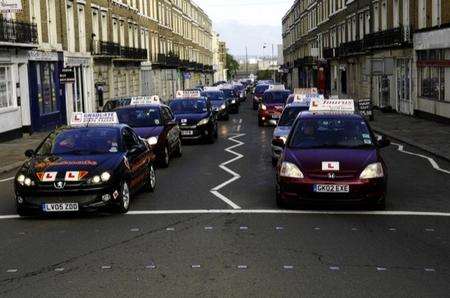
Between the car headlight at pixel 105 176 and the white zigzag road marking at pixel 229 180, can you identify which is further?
the white zigzag road marking at pixel 229 180

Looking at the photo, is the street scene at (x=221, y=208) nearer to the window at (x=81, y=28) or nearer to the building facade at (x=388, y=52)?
the building facade at (x=388, y=52)

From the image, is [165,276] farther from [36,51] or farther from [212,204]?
[36,51]

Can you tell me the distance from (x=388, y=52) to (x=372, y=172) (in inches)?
1178

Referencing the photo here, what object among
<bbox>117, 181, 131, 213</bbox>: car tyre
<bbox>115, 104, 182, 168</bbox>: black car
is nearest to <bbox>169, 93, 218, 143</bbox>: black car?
<bbox>115, 104, 182, 168</bbox>: black car

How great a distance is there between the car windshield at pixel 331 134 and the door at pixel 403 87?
23837mm

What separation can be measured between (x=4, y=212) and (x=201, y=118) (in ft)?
40.6

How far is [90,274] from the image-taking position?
6.80 m

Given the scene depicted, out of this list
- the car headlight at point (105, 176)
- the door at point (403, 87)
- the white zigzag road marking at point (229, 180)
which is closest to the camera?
the car headlight at point (105, 176)

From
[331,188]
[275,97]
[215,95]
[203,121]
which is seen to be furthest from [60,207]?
[215,95]

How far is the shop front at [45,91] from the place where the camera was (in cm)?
2928

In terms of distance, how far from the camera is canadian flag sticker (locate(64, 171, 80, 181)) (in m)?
9.63

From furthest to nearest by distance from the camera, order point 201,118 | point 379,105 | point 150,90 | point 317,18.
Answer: point 317,18 → point 150,90 → point 379,105 → point 201,118

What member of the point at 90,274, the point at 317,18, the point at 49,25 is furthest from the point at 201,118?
the point at 317,18

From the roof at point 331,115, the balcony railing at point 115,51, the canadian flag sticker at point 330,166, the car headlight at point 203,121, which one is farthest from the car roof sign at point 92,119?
the balcony railing at point 115,51
